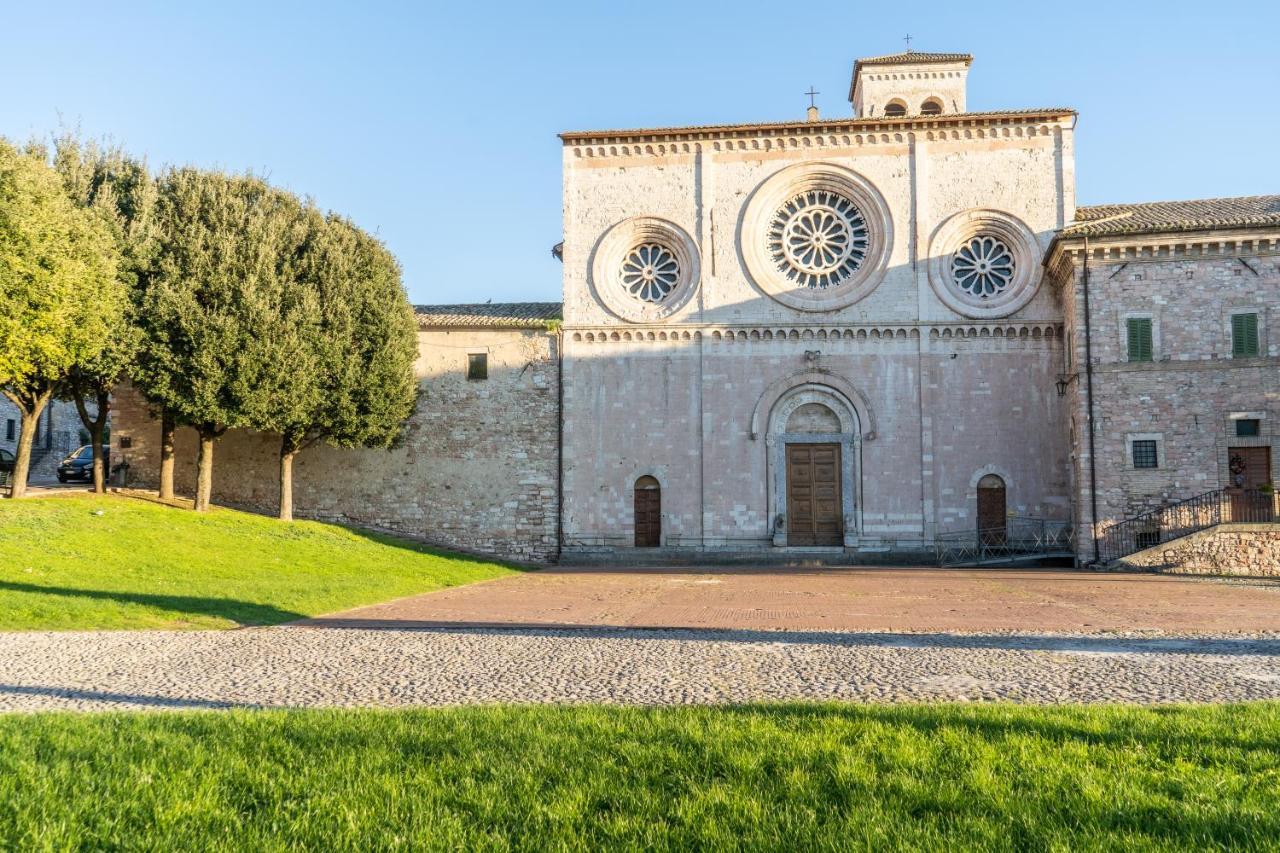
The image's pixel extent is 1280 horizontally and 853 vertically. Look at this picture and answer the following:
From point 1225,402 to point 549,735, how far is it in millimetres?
25845

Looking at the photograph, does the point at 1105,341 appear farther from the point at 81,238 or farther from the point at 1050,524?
the point at 81,238

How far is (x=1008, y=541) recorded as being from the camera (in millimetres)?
28344

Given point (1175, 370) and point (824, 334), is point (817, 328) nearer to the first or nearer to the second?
A: point (824, 334)

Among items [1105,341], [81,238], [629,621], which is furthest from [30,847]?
[1105,341]

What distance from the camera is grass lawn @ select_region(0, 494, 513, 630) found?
535 inches

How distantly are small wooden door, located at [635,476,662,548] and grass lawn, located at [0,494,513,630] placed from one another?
527 cm

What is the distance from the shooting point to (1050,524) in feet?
92.8

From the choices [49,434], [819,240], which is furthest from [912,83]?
[49,434]

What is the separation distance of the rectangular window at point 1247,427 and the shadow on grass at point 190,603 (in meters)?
24.7

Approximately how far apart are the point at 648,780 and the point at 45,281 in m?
21.5

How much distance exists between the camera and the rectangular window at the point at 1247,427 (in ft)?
82.0

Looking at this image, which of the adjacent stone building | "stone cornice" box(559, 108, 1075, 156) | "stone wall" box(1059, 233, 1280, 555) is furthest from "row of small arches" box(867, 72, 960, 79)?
"stone wall" box(1059, 233, 1280, 555)

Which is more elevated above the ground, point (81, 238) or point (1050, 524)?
point (81, 238)

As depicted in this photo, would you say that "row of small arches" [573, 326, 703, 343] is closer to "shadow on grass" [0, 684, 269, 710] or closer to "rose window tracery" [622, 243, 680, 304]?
"rose window tracery" [622, 243, 680, 304]
